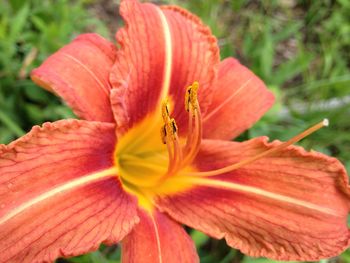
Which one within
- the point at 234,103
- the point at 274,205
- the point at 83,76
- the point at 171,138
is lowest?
the point at 274,205

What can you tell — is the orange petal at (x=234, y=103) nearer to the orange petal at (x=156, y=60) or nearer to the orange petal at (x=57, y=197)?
the orange petal at (x=156, y=60)

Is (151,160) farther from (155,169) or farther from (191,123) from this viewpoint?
(191,123)

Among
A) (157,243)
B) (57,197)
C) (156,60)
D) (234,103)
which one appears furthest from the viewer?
(234,103)

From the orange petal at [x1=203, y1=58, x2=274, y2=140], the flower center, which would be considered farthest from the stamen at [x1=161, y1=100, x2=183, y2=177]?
the orange petal at [x1=203, y1=58, x2=274, y2=140]

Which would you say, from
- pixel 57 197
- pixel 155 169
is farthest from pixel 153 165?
pixel 57 197

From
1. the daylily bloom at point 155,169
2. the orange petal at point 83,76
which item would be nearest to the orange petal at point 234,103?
the daylily bloom at point 155,169

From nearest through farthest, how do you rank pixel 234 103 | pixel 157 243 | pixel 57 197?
pixel 57 197, pixel 157 243, pixel 234 103

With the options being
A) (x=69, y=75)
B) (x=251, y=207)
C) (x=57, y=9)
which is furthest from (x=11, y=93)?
(x=251, y=207)

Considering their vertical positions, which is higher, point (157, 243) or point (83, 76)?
point (83, 76)
